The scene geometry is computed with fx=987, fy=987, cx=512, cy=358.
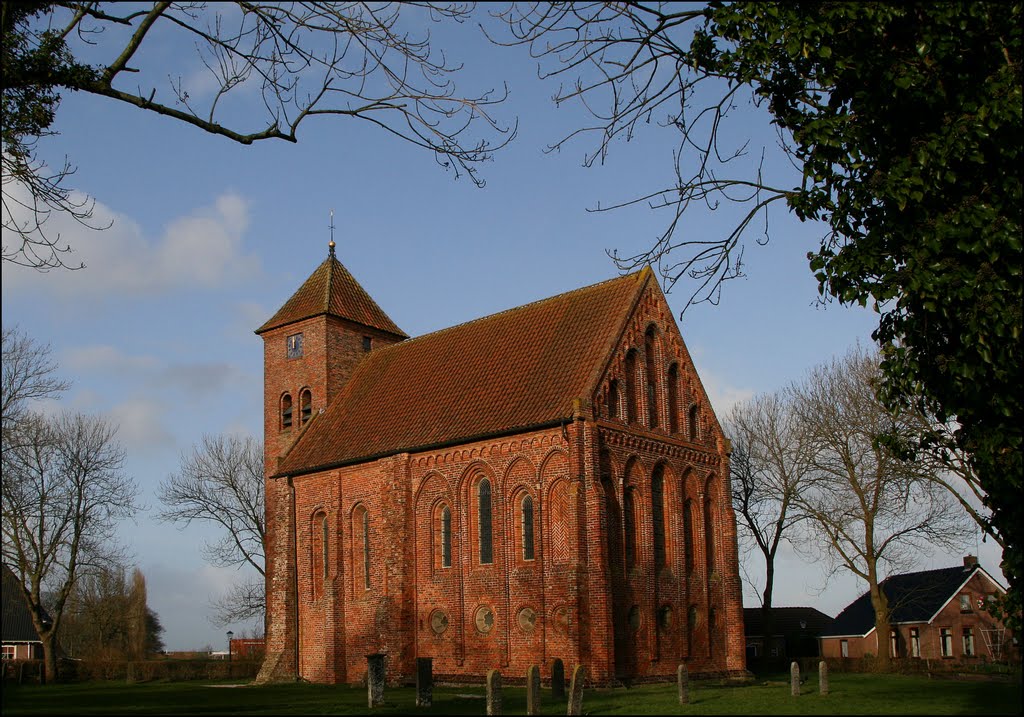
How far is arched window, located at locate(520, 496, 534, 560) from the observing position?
1164 inches

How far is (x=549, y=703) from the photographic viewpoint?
23.1 meters

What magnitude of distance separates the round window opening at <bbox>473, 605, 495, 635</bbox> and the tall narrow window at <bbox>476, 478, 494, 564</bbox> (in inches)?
57.1

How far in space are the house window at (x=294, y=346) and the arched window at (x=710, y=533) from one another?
18.6m

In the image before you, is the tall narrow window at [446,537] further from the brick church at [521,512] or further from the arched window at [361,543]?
the arched window at [361,543]

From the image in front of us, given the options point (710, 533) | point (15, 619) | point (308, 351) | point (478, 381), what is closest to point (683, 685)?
point (710, 533)

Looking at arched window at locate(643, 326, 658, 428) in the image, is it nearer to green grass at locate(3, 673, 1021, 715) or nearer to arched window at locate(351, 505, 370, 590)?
green grass at locate(3, 673, 1021, 715)

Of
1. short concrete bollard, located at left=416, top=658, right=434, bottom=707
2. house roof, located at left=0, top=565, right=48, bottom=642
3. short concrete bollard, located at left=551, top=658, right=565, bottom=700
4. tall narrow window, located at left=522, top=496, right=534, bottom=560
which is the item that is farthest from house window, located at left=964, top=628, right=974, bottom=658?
house roof, located at left=0, top=565, right=48, bottom=642

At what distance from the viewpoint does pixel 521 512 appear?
29906 mm

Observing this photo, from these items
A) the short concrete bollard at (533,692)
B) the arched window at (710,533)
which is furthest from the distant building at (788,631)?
the short concrete bollard at (533,692)

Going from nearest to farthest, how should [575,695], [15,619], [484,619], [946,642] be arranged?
[575,695] < [484,619] < [946,642] < [15,619]

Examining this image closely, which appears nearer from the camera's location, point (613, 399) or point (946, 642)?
point (613, 399)

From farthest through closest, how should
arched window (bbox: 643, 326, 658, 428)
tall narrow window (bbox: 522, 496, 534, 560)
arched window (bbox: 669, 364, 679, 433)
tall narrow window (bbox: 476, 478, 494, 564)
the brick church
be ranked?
arched window (bbox: 669, 364, 679, 433), arched window (bbox: 643, 326, 658, 428), tall narrow window (bbox: 476, 478, 494, 564), tall narrow window (bbox: 522, 496, 534, 560), the brick church

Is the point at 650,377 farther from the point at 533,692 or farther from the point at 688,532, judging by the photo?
the point at 533,692

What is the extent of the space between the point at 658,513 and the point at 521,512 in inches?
178
